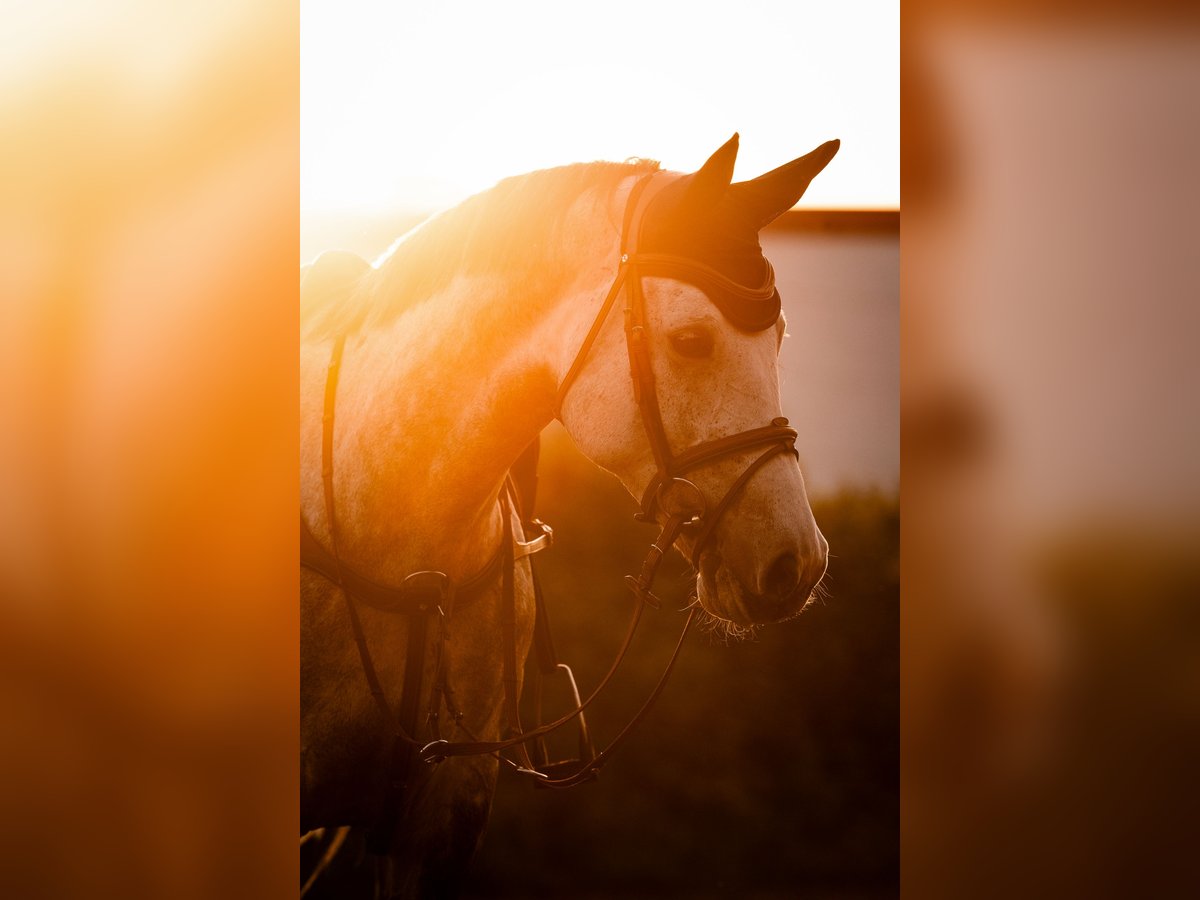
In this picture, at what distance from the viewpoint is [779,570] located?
1.50m

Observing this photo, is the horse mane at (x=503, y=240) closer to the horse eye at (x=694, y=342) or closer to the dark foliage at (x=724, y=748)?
the horse eye at (x=694, y=342)

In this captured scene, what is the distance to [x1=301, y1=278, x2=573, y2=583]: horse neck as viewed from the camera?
1.65m

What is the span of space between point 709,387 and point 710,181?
1.14 ft

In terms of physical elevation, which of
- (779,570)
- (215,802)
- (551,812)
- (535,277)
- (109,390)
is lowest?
(551,812)

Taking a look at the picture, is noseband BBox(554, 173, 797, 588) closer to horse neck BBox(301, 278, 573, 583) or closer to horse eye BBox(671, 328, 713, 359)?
horse eye BBox(671, 328, 713, 359)

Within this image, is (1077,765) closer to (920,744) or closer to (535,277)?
(920,744)

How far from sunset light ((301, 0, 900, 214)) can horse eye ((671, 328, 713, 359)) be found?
46 centimetres

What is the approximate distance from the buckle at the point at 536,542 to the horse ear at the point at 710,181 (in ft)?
2.28

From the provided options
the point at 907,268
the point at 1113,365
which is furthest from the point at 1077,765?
the point at 907,268

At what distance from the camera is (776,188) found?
1.58m

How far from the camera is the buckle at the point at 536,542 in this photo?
1826 mm

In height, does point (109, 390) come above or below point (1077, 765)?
above

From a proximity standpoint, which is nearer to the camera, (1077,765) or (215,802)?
(215,802)

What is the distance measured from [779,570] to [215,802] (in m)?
1.08
